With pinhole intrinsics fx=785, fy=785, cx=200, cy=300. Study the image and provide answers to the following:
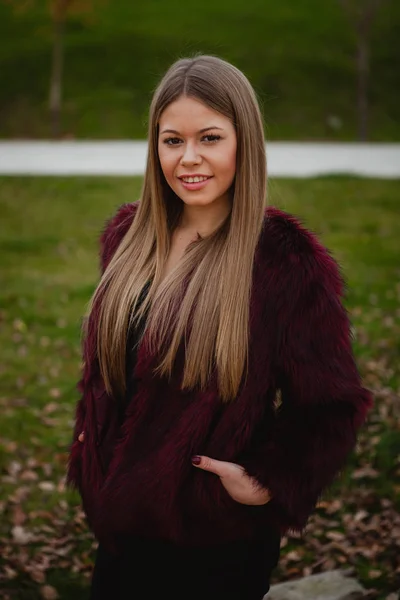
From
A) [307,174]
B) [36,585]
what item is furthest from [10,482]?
[307,174]

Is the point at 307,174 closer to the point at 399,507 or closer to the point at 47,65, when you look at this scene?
the point at 399,507

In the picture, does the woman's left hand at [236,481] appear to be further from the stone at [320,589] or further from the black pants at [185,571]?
the stone at [320,589]

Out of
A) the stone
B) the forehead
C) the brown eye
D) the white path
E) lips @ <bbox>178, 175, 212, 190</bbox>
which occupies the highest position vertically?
the white path

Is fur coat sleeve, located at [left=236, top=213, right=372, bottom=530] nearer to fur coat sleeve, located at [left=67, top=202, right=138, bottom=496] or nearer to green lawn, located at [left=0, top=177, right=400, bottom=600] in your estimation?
green lawn, located at [left=0, top=177, right=400, bottom=600]

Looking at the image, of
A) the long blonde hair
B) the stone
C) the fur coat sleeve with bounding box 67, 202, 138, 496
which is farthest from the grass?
the long blonde hair

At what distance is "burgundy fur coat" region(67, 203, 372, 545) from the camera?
91.3 inches

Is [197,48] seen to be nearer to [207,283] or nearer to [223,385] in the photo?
[207,283]

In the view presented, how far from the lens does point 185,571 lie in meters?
2.40

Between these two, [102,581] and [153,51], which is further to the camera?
[153,51]

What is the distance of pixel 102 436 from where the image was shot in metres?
2.55

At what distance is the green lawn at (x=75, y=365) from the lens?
15.5 feet

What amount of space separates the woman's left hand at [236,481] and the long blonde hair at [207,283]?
194mm

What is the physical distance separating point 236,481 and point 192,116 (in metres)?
1.09

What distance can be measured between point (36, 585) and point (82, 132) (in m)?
18.6
